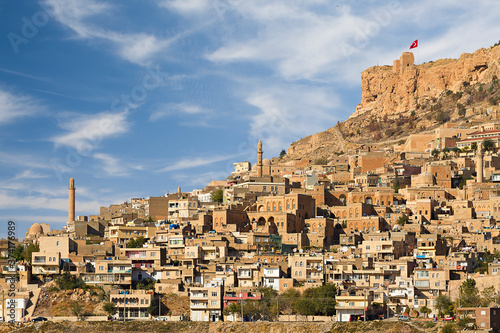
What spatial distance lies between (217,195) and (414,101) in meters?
57.1

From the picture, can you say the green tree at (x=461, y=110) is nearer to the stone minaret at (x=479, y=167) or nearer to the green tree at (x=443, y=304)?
the stone minaret at (x=479, y=167)

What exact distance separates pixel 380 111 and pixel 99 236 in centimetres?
7377

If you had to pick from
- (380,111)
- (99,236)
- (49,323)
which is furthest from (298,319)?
(380,111)

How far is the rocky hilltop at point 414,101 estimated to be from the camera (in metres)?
134

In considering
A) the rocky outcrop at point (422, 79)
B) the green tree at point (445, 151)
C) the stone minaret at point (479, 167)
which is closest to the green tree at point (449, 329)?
the stone minaret at point (479, 167)

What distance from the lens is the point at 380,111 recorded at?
149125 mm

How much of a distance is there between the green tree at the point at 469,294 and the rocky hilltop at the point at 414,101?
6838 cm

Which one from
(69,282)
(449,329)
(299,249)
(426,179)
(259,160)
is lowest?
(449,329)

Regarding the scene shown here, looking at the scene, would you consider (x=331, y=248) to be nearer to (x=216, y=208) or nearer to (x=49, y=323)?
Result: (x=216, y=208)

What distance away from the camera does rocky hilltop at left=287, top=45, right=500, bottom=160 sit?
440ft

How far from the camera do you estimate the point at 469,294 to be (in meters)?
59.5

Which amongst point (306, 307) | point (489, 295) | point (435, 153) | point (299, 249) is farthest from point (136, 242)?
point (435, 153)

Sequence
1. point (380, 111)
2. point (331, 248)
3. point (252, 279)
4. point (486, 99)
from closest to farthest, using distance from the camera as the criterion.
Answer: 1. point (252, 279)
2. point (331, 248)
3. point (486, 99)
4. point (380, 111)

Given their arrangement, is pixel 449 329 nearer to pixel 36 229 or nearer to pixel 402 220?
pixel 402 220
